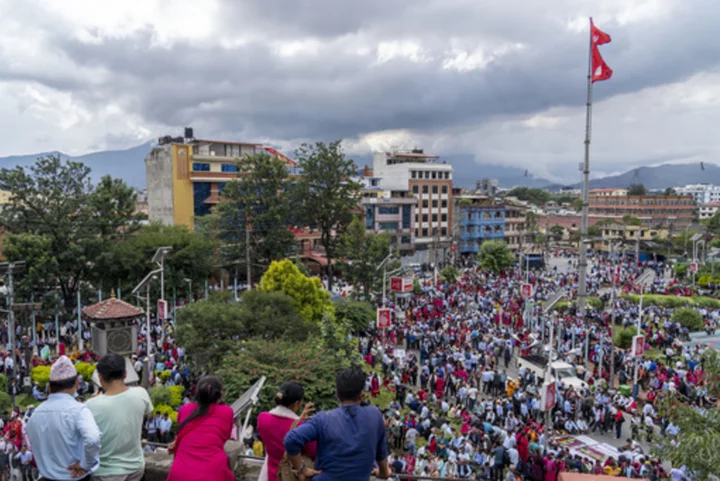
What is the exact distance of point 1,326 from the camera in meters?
24.2

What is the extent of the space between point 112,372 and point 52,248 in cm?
2727

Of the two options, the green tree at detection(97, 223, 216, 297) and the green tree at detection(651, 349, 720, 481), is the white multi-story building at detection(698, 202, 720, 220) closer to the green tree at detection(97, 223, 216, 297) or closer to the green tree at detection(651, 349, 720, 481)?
the green tree at detection(97, 223, 216, 297)

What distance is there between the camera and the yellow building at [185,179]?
43.8 m

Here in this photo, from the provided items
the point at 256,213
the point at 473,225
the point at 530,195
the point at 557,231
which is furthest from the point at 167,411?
the point at 530,195

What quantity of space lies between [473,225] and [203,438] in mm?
60556

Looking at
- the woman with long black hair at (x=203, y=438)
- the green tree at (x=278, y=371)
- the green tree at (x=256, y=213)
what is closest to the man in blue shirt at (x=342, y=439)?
the woman with long black hair at (x=203, y=438)

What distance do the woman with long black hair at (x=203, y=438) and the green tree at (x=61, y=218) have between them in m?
25.8

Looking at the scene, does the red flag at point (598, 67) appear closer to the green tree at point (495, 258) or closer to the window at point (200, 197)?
the green tree at point (495, 258)

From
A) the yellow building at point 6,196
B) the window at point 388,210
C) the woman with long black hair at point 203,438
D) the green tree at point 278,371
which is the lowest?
the green tree at point 278,371

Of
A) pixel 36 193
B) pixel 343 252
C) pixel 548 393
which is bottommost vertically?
pixel 548 393

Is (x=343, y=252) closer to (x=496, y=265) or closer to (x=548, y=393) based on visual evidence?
(x=496, y=265)

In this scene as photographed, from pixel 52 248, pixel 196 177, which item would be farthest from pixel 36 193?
pixel 196 177

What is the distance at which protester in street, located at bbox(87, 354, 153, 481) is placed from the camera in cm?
397

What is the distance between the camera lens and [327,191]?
39375mm
